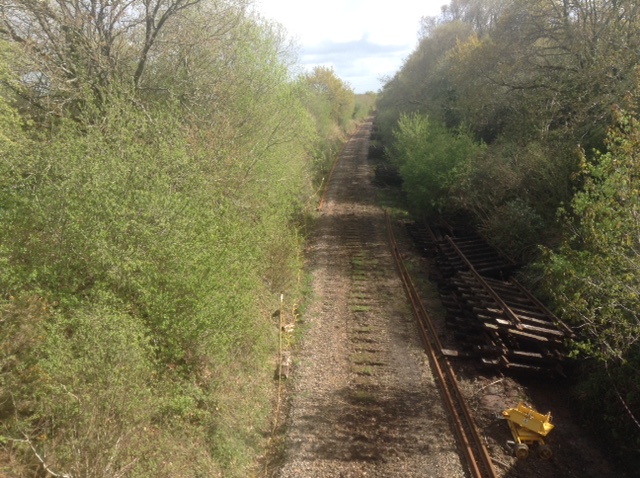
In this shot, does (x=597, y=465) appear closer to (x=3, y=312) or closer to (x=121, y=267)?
(x=121, y=267)

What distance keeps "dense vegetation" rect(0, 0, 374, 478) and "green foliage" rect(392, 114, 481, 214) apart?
923 centimetres

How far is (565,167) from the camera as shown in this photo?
13055 mm

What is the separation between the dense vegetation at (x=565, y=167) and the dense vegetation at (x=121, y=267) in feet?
20.5

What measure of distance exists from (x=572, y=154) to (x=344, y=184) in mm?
19563

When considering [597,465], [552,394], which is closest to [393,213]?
[552,394]

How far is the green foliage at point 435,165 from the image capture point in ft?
61.5

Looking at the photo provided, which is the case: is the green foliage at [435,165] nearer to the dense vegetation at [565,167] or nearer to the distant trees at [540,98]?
the dense vegetation at [565,167]

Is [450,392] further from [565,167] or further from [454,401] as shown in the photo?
[565,167]

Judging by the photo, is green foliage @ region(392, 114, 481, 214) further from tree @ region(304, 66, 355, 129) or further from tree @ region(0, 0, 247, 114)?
tree @ region(304, 66, 355, 129)

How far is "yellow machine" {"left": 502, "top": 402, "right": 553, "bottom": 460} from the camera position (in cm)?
769

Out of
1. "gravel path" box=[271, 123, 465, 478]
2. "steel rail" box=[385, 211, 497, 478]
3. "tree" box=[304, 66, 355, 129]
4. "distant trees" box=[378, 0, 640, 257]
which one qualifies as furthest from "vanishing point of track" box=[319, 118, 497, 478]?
"tree" box=[304, 66, 355, 129]

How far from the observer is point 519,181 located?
49.0 ft

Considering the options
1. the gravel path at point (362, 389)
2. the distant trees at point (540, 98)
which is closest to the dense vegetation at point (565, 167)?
the distant trees at point (540, 98)

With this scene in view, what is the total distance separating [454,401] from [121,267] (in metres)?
7.04
